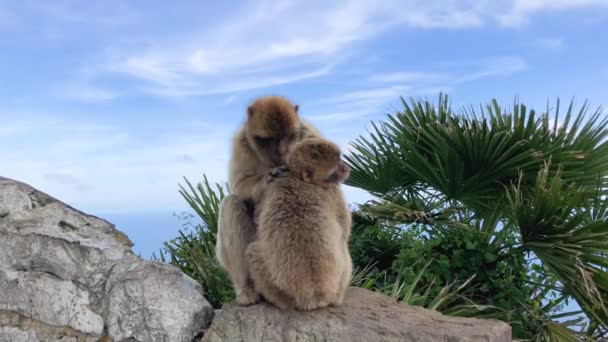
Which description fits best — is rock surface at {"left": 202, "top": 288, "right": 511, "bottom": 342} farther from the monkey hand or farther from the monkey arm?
the monkey hand

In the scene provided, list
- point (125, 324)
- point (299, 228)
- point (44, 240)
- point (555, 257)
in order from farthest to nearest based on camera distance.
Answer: point (555, 257), point (44, 240), point (125, 324), point (299, 228)

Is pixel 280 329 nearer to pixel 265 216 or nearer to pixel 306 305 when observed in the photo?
pixel 306 305

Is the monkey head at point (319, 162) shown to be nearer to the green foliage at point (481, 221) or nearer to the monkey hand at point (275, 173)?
the monkey hand at point (275, 173)

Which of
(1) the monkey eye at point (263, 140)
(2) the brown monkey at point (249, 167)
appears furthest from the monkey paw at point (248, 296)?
(1) the monkey eye at point (263, 140)

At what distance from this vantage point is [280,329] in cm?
429

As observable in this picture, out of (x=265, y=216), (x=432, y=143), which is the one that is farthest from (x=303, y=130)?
(x=432, y=143)

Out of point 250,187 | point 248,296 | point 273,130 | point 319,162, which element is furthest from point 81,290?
point 319,162

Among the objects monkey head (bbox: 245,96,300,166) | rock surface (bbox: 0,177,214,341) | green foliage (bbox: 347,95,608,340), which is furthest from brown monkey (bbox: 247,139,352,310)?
green foliage (bbox: 347,95,608,340)

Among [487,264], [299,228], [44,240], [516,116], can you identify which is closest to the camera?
[299,228]

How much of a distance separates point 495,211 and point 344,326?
388 cm

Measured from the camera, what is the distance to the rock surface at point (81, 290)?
4.70m

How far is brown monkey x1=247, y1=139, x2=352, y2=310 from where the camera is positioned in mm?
4070

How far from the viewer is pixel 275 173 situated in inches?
172

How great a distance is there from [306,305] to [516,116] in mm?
4496
